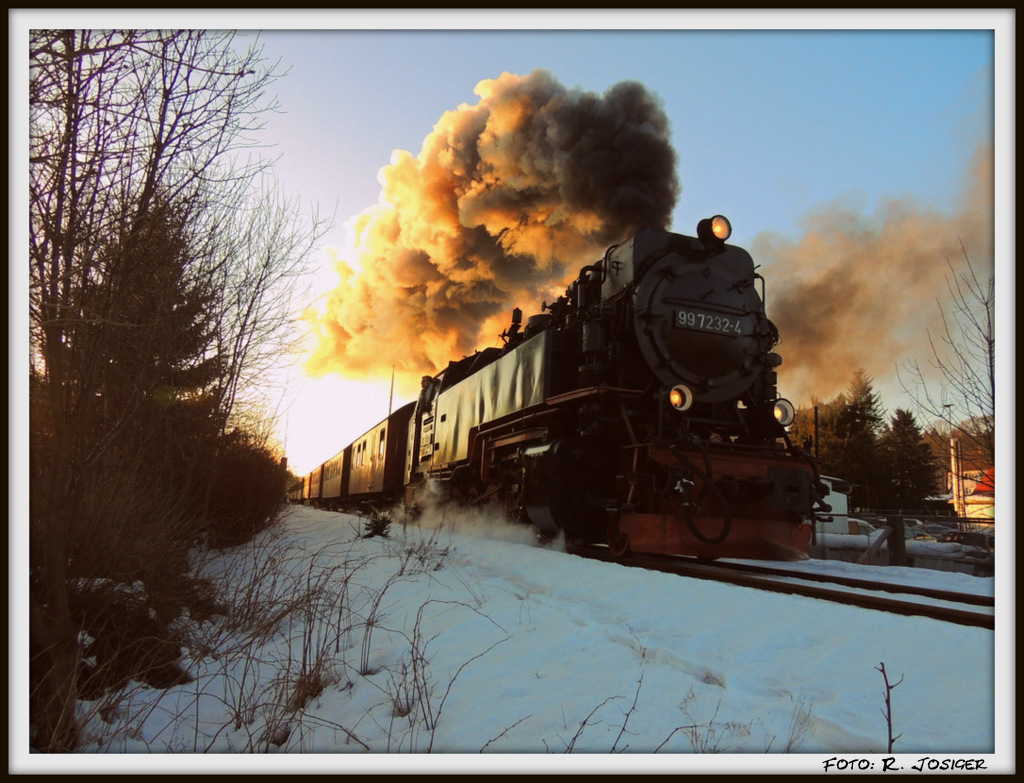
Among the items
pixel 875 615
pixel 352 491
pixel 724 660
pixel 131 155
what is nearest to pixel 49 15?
pixel 131 155

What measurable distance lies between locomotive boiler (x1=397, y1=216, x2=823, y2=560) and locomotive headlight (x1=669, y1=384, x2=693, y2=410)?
0.6 inches

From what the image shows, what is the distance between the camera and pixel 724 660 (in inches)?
134

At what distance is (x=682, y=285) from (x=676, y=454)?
7.37 ft

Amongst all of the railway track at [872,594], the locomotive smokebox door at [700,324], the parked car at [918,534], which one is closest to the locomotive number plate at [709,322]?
the locomotive smokebox door at [700,324]

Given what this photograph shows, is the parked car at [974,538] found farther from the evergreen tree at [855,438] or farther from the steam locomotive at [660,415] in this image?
the evergreen tree at [855,438]

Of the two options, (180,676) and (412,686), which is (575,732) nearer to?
(412,686)

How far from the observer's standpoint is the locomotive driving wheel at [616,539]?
713 centimetres

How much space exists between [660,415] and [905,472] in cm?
2933

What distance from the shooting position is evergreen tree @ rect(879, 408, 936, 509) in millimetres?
30578

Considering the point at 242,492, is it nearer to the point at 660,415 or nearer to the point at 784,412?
the point at 660,415

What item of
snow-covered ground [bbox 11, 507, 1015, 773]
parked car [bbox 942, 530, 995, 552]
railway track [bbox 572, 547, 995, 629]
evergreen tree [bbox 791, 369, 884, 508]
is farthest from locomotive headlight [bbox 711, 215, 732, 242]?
evergreen tree [bbox 791, 369, 884, 508]

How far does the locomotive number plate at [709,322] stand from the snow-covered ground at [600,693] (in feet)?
12.0

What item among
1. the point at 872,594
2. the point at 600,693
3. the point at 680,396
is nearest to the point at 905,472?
the point at 680,396

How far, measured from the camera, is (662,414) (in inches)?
277
